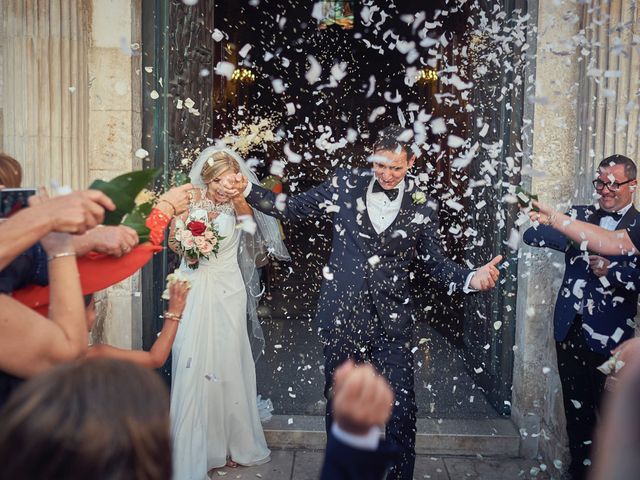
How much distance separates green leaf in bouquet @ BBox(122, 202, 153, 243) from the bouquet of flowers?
1968 millimetres

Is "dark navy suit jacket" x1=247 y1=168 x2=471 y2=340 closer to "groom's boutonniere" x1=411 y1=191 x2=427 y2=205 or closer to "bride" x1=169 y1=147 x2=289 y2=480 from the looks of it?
"groom's boutonniere" x1=411 y1=191 x2=427 y2=205

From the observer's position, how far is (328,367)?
446cm

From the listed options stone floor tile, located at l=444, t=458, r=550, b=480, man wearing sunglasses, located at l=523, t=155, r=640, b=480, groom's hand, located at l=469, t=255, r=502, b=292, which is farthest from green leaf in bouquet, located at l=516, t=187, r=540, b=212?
stone floor tile, located at l=444, t=458, r=550, b=480

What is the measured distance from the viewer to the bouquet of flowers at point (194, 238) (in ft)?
15.0

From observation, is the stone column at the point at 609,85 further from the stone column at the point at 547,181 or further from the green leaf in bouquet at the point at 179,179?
the green leaf in bouquet at the point at 179,179

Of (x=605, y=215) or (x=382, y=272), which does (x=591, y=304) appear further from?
(x=382, y=272)

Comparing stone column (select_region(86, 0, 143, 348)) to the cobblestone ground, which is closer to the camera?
the cobblestone ground

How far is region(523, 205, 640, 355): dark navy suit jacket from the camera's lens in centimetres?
382

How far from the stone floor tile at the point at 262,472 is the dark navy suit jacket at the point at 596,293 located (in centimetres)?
203

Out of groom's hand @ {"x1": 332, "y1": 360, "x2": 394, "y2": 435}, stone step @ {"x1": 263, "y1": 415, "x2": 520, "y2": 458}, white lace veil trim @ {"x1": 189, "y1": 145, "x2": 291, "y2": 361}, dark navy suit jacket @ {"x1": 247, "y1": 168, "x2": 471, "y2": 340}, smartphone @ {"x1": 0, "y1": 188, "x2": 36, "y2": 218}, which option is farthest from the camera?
white lace veil trim @ {"x1": 189, "y1": 145, "x2": 291, "y2": 361}

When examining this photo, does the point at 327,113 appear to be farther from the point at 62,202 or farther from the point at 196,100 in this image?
the point at 62,202

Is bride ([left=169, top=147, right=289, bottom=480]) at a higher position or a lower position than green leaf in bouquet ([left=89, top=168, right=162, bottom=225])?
lower

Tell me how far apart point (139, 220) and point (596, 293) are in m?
2.76

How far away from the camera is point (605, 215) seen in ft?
13.1
